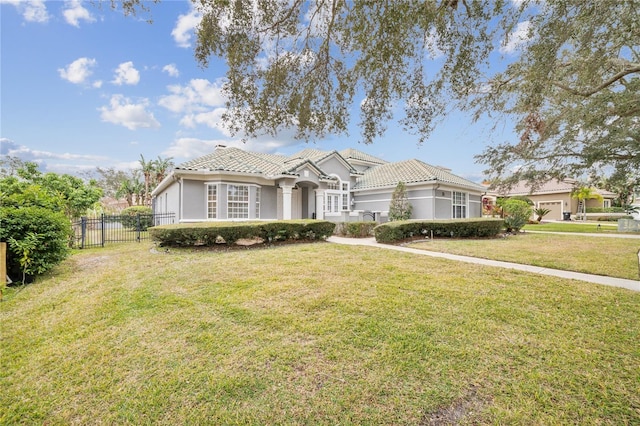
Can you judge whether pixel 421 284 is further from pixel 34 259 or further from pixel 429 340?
pixel 34 259

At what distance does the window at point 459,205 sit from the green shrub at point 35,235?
72.1 feet

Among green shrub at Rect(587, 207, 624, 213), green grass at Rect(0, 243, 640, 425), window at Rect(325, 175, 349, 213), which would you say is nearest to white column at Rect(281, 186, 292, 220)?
window at Rect(325, 175, 349, 213)

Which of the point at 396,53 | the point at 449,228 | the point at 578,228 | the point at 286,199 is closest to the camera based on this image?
the point at 396,53

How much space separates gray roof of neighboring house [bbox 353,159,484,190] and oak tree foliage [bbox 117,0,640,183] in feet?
41.4

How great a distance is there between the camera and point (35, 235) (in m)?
6.81

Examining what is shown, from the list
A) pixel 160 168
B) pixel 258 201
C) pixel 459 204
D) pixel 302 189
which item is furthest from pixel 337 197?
pixel 160 168

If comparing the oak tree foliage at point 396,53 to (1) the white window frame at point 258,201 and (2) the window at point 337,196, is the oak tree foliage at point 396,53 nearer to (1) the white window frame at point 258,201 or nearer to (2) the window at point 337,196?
(1) the white window frame at point 258,201

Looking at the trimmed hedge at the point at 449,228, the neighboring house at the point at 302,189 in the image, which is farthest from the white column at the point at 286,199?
the trimmed hedge at the point at 449,228

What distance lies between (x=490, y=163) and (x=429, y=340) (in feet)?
32.3

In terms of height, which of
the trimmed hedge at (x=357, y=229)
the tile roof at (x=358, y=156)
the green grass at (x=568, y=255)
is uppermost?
the tile roof at (x=358, y=156)

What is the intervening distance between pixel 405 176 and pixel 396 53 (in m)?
16.7

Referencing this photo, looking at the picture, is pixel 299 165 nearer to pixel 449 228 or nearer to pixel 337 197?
pixel 337 197

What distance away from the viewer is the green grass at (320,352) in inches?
109

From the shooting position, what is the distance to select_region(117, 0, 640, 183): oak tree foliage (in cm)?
498
